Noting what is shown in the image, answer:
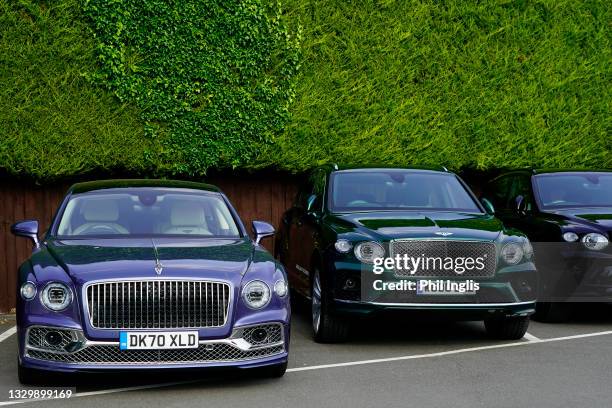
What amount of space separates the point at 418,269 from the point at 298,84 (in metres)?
5.52

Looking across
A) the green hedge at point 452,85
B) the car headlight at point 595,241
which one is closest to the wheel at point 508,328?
the car headlight at point 595,241

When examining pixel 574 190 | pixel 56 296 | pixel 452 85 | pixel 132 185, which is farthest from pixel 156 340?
pixel 452 85

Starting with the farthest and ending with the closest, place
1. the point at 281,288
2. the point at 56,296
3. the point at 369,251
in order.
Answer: the point at 369,251 → the point at 281,288 → the point at 56,296

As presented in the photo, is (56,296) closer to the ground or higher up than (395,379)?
higher up

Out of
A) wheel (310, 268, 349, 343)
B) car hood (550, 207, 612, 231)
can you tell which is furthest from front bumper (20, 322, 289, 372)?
car hood (550, 207, 612, 231)

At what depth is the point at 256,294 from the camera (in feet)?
25.2

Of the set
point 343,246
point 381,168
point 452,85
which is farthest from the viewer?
point 452,85

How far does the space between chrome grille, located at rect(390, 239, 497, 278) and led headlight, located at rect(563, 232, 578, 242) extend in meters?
2.15

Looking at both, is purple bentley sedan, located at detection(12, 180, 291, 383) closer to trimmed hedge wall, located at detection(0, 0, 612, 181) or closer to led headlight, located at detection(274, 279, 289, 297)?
led headlight, located at detection(274, 279, 289, 297)

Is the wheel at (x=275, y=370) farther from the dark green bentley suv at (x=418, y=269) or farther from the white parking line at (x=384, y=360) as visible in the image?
the dark green bentley suv at (x=418, y=269)

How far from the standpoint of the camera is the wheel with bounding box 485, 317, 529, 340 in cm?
1002

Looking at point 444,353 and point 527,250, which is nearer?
point 444,353

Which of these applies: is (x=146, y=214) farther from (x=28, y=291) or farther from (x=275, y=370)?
(x=275, y=370)

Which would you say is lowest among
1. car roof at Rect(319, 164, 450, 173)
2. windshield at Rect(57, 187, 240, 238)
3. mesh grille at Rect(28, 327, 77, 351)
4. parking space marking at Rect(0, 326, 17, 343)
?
parking space marking at Rect(0, 326, 17, 343)
